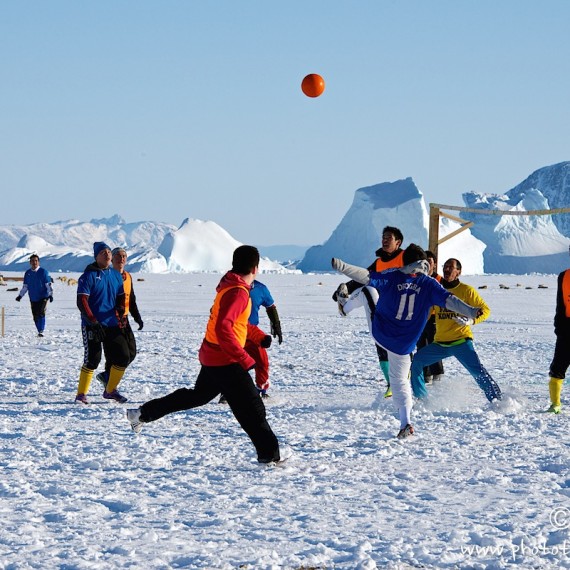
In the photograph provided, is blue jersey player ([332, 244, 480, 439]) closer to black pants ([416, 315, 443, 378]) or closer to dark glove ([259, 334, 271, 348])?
dark glove ([259, 334, 271, 348])

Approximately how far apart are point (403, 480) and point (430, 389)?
3.77 meters

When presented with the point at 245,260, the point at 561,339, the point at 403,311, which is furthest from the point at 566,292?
the point at 245,260

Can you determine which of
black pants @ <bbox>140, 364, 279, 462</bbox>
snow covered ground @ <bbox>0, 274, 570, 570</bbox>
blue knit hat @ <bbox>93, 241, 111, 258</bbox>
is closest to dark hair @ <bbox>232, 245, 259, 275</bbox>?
black pants @ <bbox>140, 364, 279, 462</bbox>

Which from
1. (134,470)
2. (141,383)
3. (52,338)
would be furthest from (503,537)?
(52,338)

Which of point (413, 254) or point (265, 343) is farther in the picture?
point (413, 254)

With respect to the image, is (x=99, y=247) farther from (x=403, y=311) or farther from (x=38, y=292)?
(x=38, y=292)

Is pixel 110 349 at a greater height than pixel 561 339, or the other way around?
pixel 561 339

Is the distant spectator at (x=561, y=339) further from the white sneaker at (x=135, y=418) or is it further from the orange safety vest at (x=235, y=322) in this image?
the white sneaker at (x=135, y=418)

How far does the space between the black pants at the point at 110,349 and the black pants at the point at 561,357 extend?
3771mm

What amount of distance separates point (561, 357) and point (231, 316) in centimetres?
338

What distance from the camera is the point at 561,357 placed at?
23.5 ft

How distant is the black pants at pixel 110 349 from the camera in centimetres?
759

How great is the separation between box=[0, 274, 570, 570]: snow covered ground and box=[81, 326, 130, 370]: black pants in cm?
40

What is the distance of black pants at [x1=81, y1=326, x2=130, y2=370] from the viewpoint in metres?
7.59
